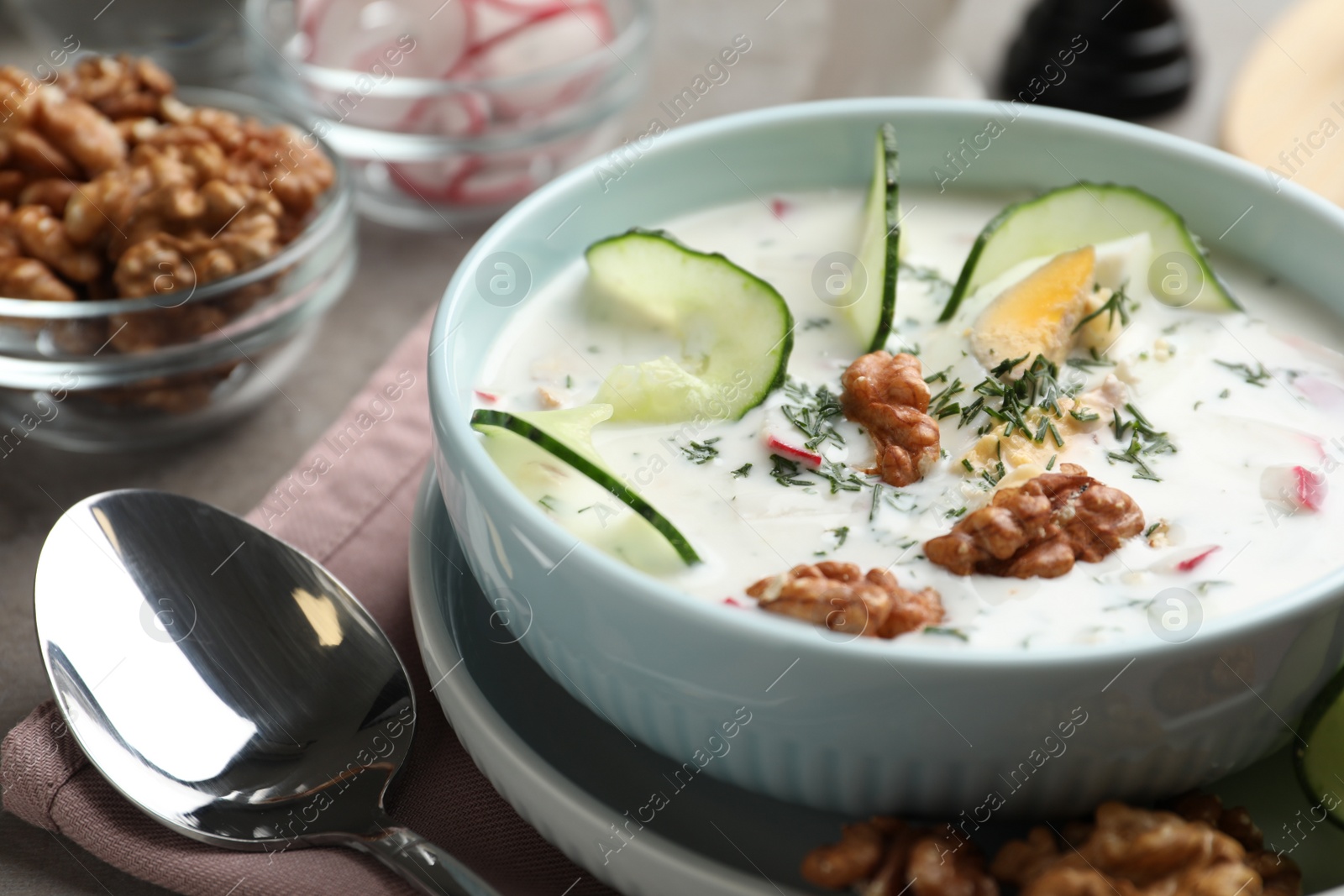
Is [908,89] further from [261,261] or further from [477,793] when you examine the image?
[477,793]

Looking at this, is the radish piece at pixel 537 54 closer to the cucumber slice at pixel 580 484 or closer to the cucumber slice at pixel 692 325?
the cucumber slice at pixel 692 325

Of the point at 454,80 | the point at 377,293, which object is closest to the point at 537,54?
the point at 454,80

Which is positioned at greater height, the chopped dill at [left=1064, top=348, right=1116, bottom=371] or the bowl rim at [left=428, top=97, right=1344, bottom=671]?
the bowl rim at [left=428, top=97, right=1344, bottom=671]

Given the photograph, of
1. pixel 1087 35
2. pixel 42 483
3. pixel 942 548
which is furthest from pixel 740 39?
pixel 942 548

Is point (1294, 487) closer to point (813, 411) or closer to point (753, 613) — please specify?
point (813, 411)

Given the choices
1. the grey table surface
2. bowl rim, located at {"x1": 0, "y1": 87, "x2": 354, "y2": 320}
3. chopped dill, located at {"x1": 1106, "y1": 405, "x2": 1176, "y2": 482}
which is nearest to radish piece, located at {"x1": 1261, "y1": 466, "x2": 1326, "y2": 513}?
chopped dill, located at {"x1": 1106, "y1": 405, "x2": 1176, "y2": 482}

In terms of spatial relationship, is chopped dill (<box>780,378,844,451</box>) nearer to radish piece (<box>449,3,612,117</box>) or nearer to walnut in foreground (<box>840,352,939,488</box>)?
walnut in foreground (<box>840,352,939,488</box>)

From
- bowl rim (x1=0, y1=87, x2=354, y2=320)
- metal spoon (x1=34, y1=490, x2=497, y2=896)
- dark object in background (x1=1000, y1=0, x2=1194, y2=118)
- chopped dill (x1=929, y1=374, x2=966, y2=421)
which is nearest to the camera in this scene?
metal spoon (x1=34, y1=490, x2=497, y2=896)
